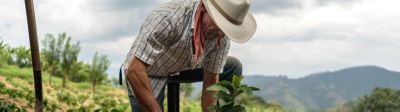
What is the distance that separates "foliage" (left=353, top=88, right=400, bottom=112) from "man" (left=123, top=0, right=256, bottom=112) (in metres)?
33.3

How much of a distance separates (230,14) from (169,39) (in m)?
0.50

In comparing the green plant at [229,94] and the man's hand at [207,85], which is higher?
the green plant at [229,94]

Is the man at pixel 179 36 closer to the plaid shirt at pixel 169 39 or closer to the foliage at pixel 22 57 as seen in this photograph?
the plaid shirt at pixel 169 39

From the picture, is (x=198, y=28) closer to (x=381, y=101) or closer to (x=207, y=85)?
(x=207, y=85)

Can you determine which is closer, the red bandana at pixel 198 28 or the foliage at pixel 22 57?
the red bandana at pixel 198 28

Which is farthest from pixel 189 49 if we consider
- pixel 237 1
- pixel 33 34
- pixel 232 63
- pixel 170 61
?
pixel 33 34

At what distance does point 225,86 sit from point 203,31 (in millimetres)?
864

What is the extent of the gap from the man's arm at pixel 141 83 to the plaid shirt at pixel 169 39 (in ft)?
0.15

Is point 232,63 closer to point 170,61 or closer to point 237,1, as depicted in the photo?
point 170,61

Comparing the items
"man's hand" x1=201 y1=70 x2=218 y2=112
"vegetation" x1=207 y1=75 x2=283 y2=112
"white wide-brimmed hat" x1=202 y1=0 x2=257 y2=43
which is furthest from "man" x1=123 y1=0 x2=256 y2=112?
"vegetation" x1=207 y1=75 x2=283 y2=112

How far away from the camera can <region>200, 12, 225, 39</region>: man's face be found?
3.43 meters

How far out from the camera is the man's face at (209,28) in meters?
3.43

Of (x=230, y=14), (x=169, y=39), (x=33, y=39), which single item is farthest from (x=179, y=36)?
(x=33, y=39)

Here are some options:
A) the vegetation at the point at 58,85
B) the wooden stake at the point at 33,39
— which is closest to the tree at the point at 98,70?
the vegetation at the point at 58,85
